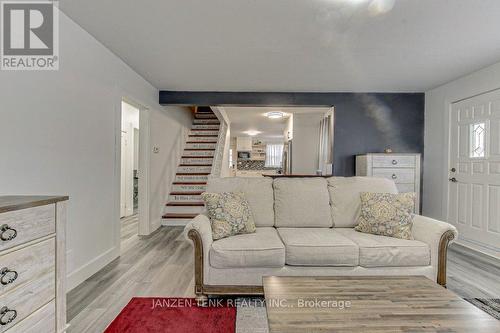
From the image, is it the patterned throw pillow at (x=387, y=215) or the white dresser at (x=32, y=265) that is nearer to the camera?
the white dresser at (x=32, y=265)

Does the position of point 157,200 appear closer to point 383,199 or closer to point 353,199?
point 353,199

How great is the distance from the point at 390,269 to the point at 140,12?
2.97 metres

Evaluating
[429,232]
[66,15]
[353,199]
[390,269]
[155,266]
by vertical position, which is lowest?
[155,266]

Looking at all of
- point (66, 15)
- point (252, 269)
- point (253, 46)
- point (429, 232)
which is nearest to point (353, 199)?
point (429, 232)

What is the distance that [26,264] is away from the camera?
4.58ft

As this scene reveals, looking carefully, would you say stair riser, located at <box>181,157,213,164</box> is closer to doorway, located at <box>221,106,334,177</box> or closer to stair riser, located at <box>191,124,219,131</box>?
doorway, located at <box>221,106,334,177</box>

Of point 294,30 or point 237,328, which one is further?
point 294,30

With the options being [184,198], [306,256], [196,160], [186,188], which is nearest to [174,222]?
[184,198]

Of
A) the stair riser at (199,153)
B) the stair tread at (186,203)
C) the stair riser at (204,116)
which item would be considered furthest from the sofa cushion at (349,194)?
the stair riser at (204,116)

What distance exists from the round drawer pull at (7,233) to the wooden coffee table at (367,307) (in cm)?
127

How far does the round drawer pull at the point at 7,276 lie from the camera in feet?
4.17

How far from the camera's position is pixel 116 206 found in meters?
3.38

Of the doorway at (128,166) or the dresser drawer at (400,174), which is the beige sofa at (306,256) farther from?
the doorway at (128,166)

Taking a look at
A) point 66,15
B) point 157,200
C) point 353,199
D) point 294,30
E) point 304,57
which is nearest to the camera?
point 66,15
